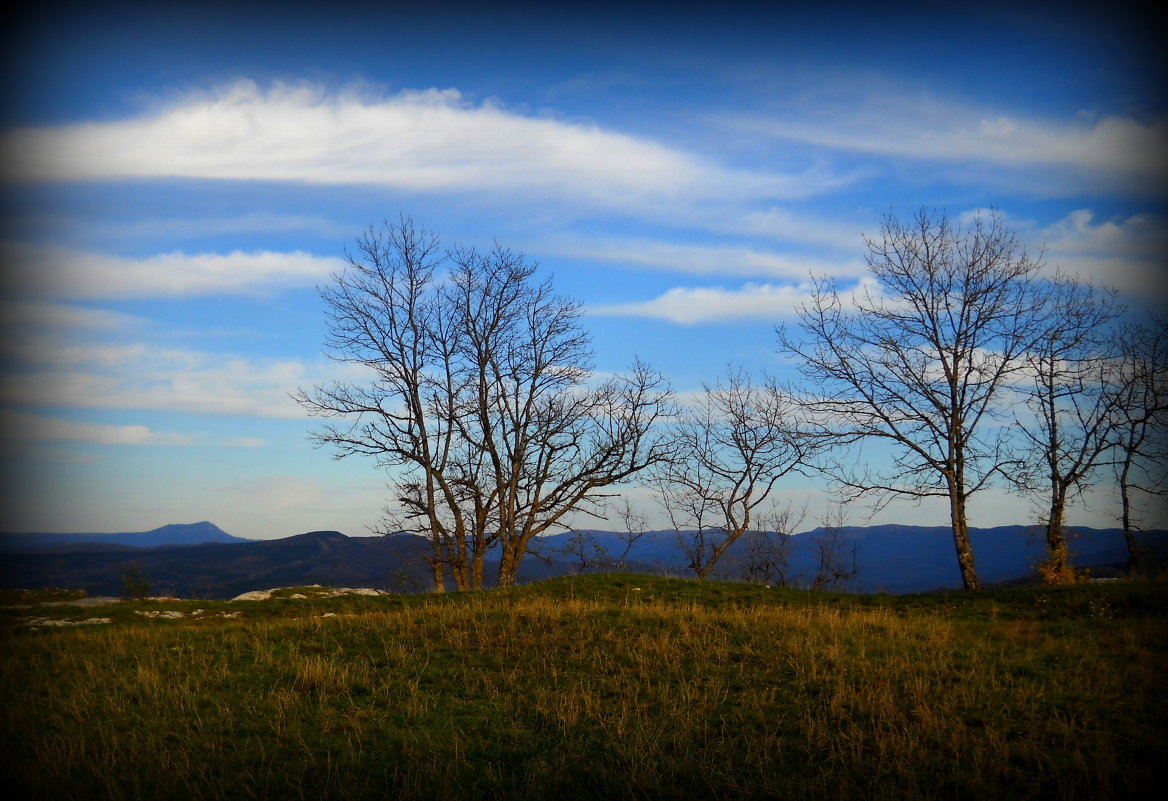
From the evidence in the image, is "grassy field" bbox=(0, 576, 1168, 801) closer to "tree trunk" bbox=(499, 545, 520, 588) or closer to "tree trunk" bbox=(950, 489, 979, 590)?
"tree trunk" bbox=(950, 489, 979, 590)

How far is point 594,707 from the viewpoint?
820 centimetres

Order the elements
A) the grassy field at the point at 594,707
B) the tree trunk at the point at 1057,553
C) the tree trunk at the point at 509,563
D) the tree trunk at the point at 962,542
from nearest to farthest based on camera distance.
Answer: the grassy field at the point at 594,707 < the tree trunk at the point at 1057,553 < the tree trunk at the point at 962,542 < the tree trunk at the point at 509,563

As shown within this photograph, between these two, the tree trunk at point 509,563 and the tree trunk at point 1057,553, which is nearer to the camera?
the tree trunk at point 1057,553

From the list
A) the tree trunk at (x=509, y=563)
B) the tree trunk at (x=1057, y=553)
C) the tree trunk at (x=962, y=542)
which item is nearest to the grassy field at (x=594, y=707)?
the tree trunk at (x=1057, y=553)

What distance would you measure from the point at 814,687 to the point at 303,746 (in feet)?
20.0

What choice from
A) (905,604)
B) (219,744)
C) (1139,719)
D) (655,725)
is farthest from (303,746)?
(905,604)

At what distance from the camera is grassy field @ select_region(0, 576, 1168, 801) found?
6.43 m

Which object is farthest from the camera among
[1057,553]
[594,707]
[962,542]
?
[962,542]

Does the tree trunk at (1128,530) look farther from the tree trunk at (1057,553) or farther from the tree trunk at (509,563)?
the tree trunk at (509,563)

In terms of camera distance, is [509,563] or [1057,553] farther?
[509,563]

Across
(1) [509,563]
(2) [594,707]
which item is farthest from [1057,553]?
(2) [594,707]

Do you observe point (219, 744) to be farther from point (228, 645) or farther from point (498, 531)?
point (498, 531)

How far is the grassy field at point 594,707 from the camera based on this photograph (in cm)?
643

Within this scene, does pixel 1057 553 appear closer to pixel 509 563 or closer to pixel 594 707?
pixel 509 563
